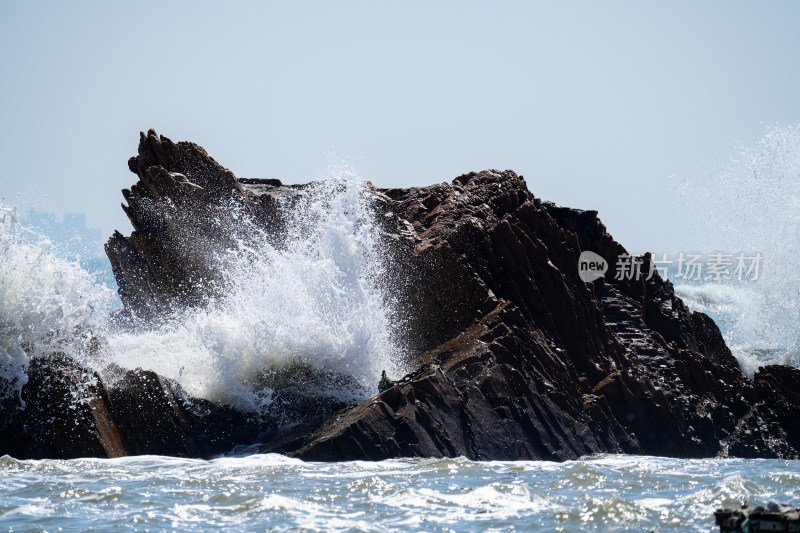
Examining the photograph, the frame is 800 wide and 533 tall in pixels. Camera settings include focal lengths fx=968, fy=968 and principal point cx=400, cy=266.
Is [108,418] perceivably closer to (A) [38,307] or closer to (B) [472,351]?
(A) [38,307]

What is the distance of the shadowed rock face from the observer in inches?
477

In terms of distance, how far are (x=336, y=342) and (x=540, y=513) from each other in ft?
18.0

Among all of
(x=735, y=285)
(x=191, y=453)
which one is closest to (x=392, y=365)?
(x=191, y=453)

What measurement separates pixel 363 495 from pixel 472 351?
4.27 m

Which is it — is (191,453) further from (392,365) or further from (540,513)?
(540,513)

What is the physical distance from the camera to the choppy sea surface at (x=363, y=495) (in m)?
8.52

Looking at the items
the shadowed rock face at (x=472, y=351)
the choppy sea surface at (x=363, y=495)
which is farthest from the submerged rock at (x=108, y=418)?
the choppy sea surface at (x=363, y=495)

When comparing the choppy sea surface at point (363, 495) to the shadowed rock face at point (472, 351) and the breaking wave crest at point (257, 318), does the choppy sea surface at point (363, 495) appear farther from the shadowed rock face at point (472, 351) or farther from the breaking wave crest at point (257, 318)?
the breaking wave crest at point (257, 318)

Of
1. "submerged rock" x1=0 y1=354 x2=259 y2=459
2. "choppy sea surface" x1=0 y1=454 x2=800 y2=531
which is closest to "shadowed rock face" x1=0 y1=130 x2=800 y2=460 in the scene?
"submerged rock" x1=0 y1=354 x2=259 y2=459

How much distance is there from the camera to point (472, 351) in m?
13.5

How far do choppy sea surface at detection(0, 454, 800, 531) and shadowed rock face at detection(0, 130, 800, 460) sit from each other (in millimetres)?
614

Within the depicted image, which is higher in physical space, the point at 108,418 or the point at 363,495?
the point at 108,418

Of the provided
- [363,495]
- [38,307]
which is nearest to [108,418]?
[38,307]

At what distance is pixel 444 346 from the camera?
558 inches
